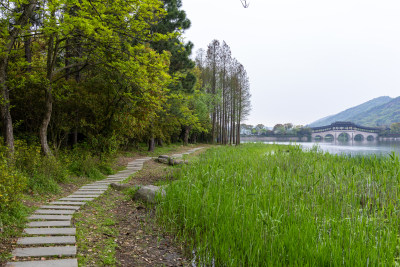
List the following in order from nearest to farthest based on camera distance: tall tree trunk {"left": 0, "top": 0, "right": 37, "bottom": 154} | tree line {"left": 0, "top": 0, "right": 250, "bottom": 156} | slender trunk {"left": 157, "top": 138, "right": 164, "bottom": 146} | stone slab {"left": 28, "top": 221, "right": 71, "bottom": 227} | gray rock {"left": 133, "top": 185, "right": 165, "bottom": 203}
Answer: stone slab {"left": 28, "top": 221, "right": 71, "bottom": 227} < gray rock {"left": 133, "top": 185, "right": 165, "bottom": 203} < tall tree trunk {"left": 0, "top": 0, "right": 37, "bottom": 154} < tree line {"left": 0, "top": 0, "right": 250, "bottom": 156} < slender trunk {"left": 157, "top": 138, "right": 164, "bottom": 146}

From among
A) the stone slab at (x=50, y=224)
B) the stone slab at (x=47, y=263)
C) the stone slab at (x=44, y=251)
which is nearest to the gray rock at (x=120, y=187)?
the stone slab at (x=50, y=224)

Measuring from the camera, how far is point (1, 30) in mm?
5516

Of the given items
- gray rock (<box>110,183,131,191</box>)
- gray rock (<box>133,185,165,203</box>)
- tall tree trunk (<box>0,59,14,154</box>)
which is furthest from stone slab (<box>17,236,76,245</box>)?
tall tree trunk (<box>0,59,14,154</box>)

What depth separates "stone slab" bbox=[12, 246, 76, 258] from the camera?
8.60 ft

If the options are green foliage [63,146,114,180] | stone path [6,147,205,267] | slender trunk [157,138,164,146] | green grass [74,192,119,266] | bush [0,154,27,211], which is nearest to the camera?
stone path [6,147,205,267]

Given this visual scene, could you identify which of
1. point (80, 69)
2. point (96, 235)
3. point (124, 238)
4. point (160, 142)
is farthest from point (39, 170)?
point (160, 142)

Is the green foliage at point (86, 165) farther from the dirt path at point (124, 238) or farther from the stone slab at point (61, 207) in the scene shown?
the stone slab at point (61, 207)

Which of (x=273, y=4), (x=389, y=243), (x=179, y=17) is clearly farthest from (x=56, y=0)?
(x=179, y=17)

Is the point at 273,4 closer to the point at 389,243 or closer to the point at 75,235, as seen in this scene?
the point at 389,243

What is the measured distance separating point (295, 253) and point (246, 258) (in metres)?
0.62

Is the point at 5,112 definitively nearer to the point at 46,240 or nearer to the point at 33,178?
the point at 33,178

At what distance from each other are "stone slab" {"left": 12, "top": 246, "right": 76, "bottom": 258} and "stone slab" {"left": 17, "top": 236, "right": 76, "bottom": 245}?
0.13m

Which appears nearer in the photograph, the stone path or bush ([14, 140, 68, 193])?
the stone path

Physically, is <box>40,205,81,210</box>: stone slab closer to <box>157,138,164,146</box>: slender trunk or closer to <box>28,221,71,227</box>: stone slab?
<box>28,221,71,227</box>: stone slab
